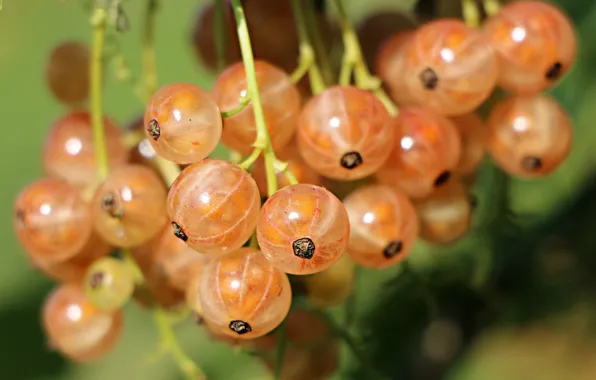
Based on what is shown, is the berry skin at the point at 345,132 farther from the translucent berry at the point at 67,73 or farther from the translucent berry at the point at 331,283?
the translucent berry at the point at 67,73

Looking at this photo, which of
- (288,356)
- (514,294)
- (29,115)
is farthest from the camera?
(29,115)

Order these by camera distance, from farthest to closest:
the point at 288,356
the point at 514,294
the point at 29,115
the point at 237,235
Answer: the point at 29,115 < the point at 514,294 < the point at 288,356 < the point at 237,235

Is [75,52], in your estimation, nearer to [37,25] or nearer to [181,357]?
[181,357]

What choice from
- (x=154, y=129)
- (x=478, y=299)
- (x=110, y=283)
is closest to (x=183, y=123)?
(x=154, y=129)

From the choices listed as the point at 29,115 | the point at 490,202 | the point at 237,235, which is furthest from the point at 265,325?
the point at 29,115

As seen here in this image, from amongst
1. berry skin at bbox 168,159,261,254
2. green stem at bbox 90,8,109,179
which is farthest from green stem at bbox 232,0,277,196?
green stem at bbox 90,8,109,179

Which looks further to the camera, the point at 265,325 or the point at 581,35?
the point at 581,35

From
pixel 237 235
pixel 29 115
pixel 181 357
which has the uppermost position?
pixel 237 235

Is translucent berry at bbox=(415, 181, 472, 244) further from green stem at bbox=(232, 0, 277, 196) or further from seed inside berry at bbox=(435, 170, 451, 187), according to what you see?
green stem at bbox=(232, 0, 277, 196)
